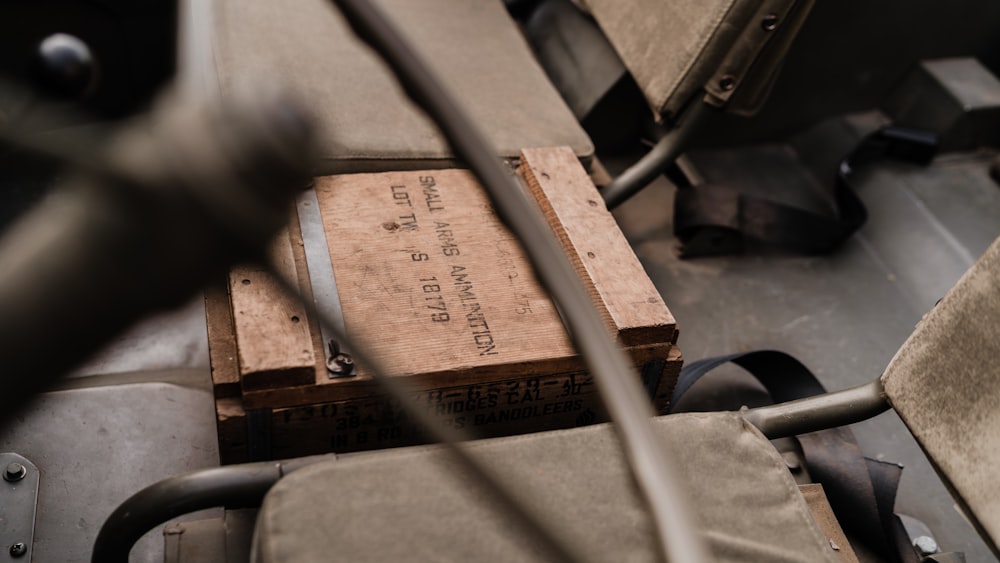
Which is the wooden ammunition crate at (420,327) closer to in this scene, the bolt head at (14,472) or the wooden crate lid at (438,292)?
the wooden crate lid at (438,292)

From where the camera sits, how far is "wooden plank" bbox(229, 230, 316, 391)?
1.15 meters

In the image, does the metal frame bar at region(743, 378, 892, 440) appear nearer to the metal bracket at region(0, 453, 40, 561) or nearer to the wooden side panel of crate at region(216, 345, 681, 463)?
the wooden side panel of crate at region(216, 345, 681, 463)

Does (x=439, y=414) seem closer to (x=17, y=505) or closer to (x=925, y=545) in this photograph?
(x=17, y=505)

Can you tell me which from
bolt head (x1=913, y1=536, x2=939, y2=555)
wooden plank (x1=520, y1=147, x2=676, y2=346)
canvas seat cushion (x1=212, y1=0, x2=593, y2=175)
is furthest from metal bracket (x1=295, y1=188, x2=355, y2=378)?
bolt head (x1=913, y1=536, x2=939, y2=555)

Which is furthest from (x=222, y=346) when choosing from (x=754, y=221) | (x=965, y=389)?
(x=754, y=221)

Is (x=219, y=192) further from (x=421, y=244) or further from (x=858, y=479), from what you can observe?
(x=858, y=479)

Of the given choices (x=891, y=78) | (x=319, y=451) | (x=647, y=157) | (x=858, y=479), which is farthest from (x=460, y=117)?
(x=891, y=78)

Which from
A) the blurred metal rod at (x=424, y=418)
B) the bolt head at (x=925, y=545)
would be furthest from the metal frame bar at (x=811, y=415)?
the blurred metal rod at (x=424, y=418)

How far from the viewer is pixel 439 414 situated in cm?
127

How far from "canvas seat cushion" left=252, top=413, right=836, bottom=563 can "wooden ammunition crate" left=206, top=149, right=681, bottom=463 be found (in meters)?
0.19

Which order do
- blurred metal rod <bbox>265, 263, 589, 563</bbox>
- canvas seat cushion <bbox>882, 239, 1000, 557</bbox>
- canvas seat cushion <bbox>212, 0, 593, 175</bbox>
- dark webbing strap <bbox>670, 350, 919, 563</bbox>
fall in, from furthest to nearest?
1. canvas seat cushion <bbox>212, 0, 593, 175</bbox>
2. dark webbing strap <bbox>670, 350, 919, 563</bbox>
3. canvas seat cushion <bbox>882, 239, 1000, 557</bbox>
4. blurred metal rod <bbox>265, 263, 589, 563</bbox>

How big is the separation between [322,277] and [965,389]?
850mm

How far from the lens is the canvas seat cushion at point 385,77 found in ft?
5.18

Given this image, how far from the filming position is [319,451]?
1262 mm
